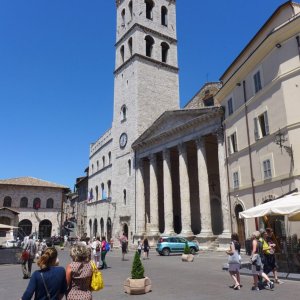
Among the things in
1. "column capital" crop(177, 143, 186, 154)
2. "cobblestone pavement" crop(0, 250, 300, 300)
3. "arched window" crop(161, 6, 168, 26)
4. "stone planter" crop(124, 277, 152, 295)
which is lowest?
"cobblestone pavement" crop(0, 250, 300, 300)

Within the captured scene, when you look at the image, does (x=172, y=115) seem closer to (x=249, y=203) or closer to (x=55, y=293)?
(x=249, y=203)

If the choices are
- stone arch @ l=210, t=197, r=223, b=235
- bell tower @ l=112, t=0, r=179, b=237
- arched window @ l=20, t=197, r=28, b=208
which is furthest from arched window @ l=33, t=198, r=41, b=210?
stone arch @ l=210, t=197, r=223, b=235

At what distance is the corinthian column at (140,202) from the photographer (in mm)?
35531

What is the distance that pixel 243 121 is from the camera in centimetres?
2197

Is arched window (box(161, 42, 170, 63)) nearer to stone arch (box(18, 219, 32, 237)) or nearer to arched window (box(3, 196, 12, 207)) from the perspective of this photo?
arched window (box(3, 196, 12, 207))

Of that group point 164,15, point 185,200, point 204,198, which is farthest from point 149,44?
point 204,198

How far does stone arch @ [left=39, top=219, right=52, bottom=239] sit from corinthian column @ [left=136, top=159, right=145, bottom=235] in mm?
24609

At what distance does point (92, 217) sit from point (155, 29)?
96.6ft

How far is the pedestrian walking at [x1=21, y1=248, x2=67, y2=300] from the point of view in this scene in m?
4.04

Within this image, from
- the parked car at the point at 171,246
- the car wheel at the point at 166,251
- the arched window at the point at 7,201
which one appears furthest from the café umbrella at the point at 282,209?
the arched window at the point at 7,201

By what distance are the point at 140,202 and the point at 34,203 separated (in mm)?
25661

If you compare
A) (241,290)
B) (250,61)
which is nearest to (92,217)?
(250,61)

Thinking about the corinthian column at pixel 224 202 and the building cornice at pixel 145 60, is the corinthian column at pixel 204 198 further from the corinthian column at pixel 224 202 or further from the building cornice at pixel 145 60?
the building cornice at pixel 145 60

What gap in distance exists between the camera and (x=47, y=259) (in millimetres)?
4246
